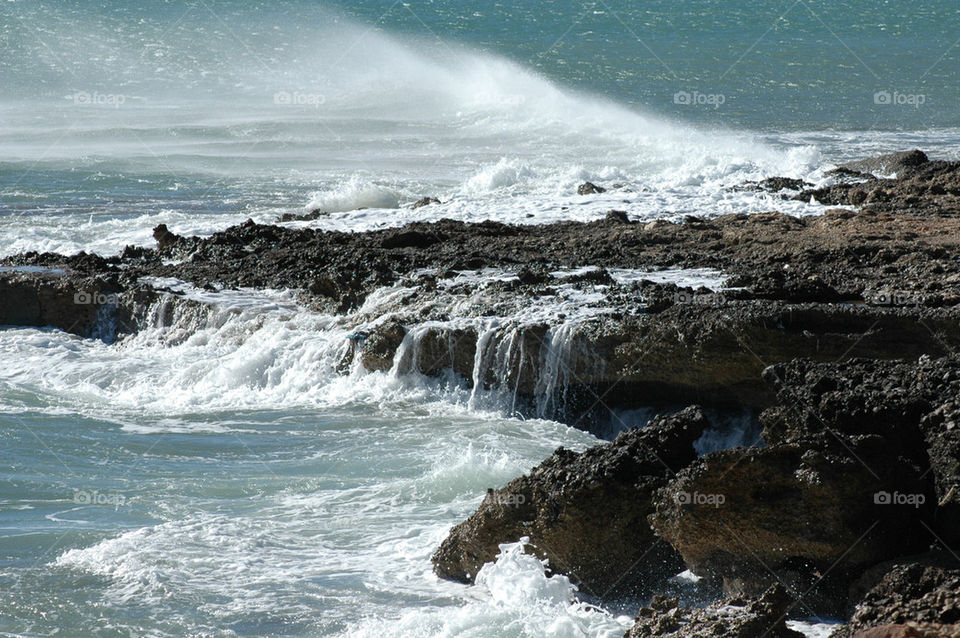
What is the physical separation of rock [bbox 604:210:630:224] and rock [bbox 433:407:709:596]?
780 cm

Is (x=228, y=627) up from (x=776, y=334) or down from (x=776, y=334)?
down

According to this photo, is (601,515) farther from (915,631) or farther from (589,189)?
(589,189)

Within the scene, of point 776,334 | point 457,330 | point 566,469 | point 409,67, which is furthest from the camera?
point 409,67

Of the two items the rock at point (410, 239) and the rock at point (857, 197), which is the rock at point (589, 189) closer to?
the rock at point (857, 197)

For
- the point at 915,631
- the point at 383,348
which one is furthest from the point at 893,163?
the point at 915,631

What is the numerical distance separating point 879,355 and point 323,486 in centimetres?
414

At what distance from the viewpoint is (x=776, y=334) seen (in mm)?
8672

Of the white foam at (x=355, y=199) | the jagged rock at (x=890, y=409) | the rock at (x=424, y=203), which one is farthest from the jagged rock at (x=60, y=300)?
the jagged rock at (x=890, y=409)

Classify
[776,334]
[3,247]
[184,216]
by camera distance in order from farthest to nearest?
1. [184,216]
2. [3,247]
3. [776,334]

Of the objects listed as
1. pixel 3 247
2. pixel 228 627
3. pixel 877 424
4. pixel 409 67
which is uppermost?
pixel 409 67

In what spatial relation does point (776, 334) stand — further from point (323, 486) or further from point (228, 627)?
point (228, 627)

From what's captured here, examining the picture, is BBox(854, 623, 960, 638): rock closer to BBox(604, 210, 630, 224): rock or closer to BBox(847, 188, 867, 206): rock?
BBox(604, 210, 630, 224): rock

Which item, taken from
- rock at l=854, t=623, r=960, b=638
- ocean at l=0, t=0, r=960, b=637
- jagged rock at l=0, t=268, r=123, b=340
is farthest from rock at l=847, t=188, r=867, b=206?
rock at l=854, t=623, r=960, b=638

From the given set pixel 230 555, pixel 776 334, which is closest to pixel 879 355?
pixel 776 334
